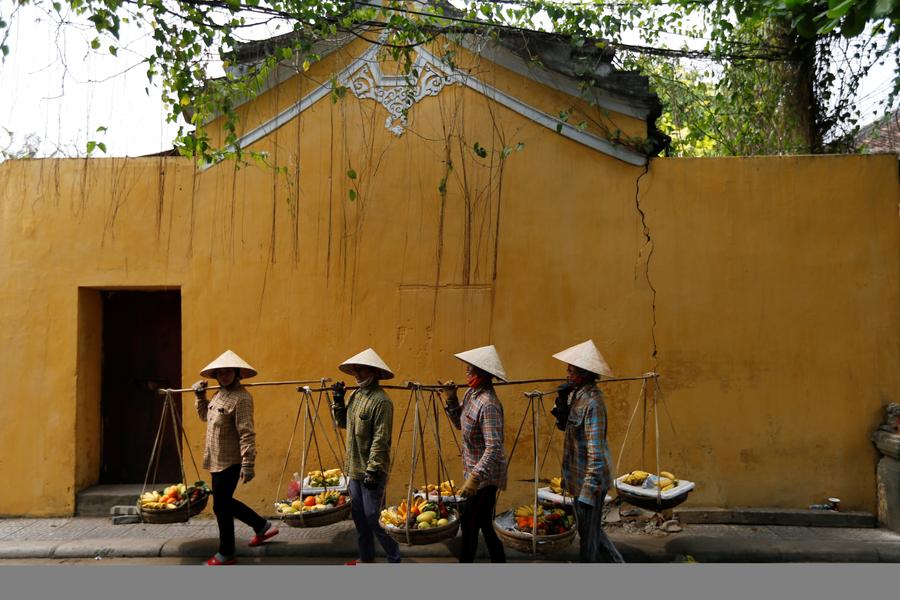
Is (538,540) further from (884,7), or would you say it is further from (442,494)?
(884,7)

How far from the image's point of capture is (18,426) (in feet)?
19.6

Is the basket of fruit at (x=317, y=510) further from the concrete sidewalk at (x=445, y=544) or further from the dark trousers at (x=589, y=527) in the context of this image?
the dark trousers at (x=589, y=527)

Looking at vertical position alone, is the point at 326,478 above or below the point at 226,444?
below

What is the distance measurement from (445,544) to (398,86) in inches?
→ 158

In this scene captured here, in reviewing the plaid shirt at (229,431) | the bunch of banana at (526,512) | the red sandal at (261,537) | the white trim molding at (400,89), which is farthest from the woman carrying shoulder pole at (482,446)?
the white trim molding at (400,89)

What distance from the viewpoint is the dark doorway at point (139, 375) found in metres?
6.51

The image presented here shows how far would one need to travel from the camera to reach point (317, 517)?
4.57 meters

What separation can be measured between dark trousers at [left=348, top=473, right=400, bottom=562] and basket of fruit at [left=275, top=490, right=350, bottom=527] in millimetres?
203

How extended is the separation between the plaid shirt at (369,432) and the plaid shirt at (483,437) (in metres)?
0.51

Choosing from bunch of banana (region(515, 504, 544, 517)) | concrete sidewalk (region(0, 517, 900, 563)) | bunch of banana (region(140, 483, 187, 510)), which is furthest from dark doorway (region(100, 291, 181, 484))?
bunch of banana (region(515, 504, 544, 517))

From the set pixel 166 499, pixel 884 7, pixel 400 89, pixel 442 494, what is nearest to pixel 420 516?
pixel 442 494

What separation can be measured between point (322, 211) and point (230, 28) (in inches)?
66.3

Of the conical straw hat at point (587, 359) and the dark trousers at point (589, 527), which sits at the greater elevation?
the conical straw hat at point (587, 359)

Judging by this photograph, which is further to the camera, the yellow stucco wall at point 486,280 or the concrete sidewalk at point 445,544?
the yellow stucco wall at point 486,280
